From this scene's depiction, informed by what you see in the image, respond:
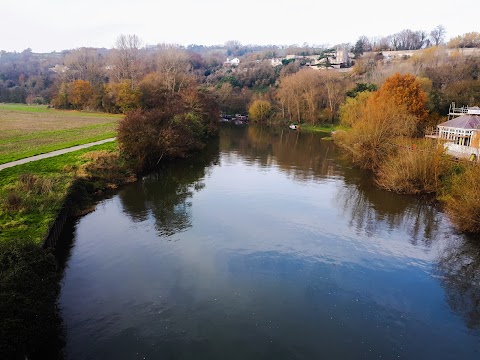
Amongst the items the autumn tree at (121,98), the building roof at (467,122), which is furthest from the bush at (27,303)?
the autumn tree at (121,98)

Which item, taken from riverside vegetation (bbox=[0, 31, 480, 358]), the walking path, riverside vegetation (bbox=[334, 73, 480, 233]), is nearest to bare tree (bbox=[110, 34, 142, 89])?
riverside vegetation (bbox=[0, 31, 480, 358])

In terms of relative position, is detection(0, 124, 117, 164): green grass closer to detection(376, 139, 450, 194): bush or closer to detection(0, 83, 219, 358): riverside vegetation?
detection(0, 83, 219, 358): riverside vegetation

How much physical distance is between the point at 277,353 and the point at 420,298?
6719 millimetres

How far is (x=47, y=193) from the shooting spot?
20.7 m

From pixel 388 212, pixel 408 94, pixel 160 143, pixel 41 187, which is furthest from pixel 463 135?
pixel 41 187

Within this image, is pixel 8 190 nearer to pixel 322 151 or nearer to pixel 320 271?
pixel 320 271

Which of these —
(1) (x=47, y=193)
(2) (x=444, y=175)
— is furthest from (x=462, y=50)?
(1) (x=47, y=193)

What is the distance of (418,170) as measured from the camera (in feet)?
87.4

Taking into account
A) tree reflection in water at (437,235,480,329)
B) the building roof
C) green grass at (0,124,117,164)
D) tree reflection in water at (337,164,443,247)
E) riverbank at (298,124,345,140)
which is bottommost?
tree reflection in water at (437,235,480,329)

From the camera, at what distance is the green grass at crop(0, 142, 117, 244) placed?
16.4 m

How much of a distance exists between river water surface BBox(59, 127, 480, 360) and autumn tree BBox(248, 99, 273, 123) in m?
53.1

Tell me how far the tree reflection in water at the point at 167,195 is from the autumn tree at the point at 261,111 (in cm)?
4220

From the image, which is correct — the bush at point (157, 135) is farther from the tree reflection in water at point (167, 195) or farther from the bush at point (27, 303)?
the bush at point (27, 303)

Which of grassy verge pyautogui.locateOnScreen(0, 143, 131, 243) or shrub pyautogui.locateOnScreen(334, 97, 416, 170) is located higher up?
shrub pyautogui.locateOnScreen(334, 97, 416, 170)
